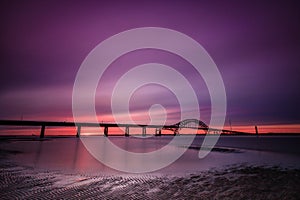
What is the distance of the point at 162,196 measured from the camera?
760 centimetres

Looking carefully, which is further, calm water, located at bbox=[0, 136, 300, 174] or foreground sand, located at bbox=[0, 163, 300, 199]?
calm water, located at bbox=[0, 136, 300, 174]

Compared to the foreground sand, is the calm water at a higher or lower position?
lower

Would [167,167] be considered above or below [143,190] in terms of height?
below

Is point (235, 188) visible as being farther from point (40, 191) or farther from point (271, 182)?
point (40, 191)

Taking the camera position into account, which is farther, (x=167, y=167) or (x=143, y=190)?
(x=167, y=167)

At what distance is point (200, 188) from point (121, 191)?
13.0 ft

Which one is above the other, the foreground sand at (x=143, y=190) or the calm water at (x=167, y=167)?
the foreground sand at (x=143, y=190)

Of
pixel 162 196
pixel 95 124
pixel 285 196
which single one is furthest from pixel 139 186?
pixel 95 124

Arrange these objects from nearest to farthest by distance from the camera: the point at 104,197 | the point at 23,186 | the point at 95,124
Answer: the point at 104,197 < the point at 23,186 < the point at 95,124

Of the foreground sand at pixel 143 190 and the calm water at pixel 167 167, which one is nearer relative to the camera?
the foreground sand at pixel 143 190

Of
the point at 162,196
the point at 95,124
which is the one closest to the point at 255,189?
the point at 162,196

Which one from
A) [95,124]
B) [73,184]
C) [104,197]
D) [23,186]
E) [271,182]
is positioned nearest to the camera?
[104,197]

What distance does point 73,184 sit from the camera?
9219 mm

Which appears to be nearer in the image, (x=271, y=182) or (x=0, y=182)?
(x=0, y=182)
